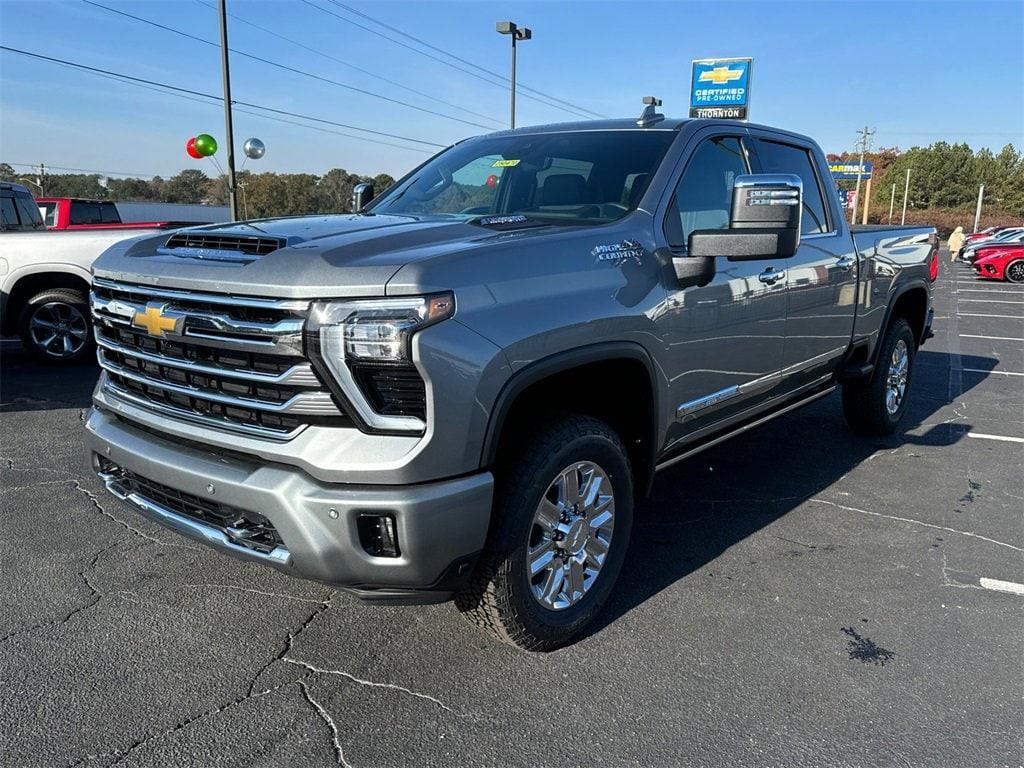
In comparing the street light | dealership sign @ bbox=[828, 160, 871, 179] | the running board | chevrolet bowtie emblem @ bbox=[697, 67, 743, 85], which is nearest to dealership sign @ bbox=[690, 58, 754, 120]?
chevrolet bowtie emblem @ bbox=[697, 67, 743, 85]

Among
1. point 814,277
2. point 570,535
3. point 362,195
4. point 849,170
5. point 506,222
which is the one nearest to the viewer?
point 570,535

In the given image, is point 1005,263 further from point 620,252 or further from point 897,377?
point 620,252

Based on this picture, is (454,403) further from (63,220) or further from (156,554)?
(63,220)

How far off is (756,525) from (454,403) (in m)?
2.54

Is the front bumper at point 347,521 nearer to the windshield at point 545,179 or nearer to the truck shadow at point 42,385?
the windshield at point 545,179

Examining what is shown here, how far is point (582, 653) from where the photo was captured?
2.98 metres

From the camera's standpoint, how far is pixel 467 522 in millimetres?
2434

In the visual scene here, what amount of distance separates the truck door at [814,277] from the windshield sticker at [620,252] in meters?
1.35

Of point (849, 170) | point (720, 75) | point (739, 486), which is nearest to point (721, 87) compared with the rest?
point (720, 75)

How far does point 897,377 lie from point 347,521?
5.08 meters

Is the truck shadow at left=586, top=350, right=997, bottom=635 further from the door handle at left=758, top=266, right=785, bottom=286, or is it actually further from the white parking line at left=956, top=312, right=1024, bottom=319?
the white parking line at left=956, top=312, right=1024, bottom=319

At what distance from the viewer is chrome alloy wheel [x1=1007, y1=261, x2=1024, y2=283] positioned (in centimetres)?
2242

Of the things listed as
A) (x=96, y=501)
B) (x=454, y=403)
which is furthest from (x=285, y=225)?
(x=96, y=501)

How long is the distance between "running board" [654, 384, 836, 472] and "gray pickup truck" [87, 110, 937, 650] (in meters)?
0.05
